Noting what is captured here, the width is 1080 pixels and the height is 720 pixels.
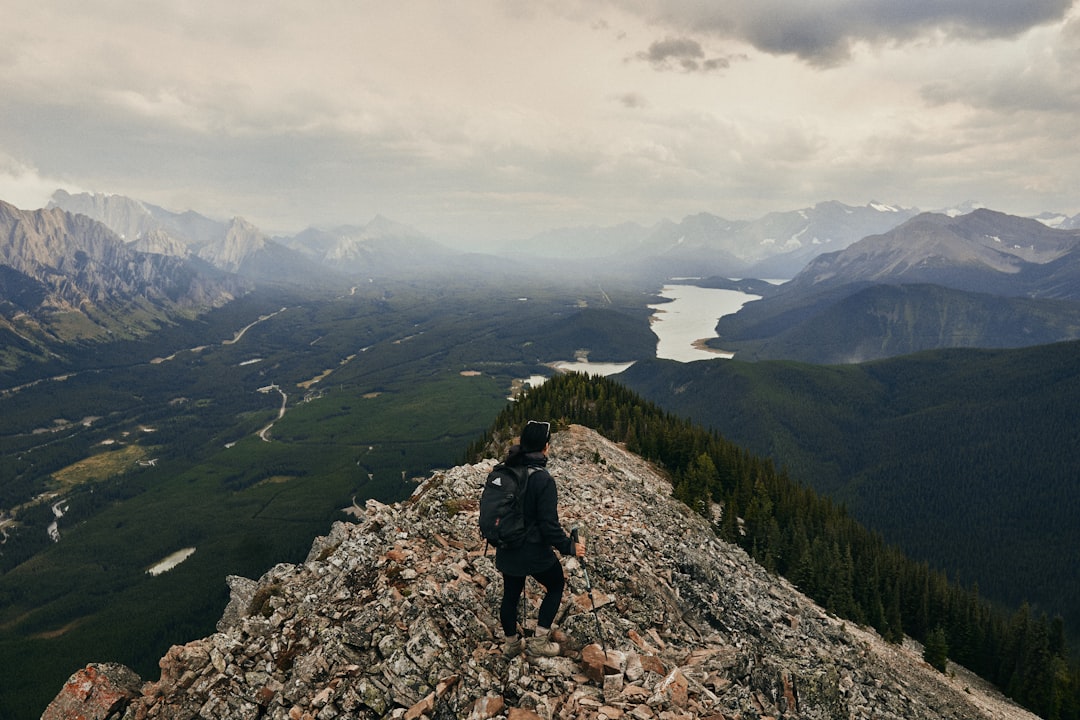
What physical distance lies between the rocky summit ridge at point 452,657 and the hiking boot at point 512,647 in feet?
0.86

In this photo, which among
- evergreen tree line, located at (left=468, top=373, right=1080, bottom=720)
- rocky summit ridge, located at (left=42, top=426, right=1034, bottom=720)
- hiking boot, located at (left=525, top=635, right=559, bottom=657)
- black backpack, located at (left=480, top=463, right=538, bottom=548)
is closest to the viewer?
black backpack, located at (left=480, top=463, right=538, bottom=548)

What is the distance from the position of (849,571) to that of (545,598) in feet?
181

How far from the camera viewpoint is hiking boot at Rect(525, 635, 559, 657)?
1434 centimetres

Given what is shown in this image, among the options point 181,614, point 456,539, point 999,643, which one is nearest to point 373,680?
point 456,539

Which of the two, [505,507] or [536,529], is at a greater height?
[505,507]

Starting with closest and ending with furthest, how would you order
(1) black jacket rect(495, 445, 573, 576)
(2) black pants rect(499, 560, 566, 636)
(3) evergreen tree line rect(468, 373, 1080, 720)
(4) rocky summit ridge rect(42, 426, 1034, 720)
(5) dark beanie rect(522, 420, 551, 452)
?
(1) black jacket rect(495, 445, 573, 576), (5) dark beanie rect(522, 420, 551, 452), (4) rocky summit ridge rect(42, 426, 1034, 720), (2) black pants rect(499, 560, 566, 636), (3) evergreen tree line rect(468, 373, 1080, 720)

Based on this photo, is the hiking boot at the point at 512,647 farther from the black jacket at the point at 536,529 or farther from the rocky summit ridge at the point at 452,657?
the black jacket at the point at 536,529

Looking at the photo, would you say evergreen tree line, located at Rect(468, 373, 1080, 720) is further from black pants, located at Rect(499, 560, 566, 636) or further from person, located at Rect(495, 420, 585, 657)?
person, located at Rect(495, 420, 585, 657)

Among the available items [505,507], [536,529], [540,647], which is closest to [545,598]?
[540,647]

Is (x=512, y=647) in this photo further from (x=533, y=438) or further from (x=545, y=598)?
(x=533, y=438)

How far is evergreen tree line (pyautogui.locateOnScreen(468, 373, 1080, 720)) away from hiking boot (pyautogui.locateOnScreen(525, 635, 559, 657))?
42527mm

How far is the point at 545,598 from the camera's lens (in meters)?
14.2

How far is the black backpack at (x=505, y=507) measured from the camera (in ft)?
40.8

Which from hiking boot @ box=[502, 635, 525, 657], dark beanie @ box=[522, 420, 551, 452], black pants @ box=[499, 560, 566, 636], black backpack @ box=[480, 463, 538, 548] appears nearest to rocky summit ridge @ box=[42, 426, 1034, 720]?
hiking boot @ box=[502, 635, 525, 657]
